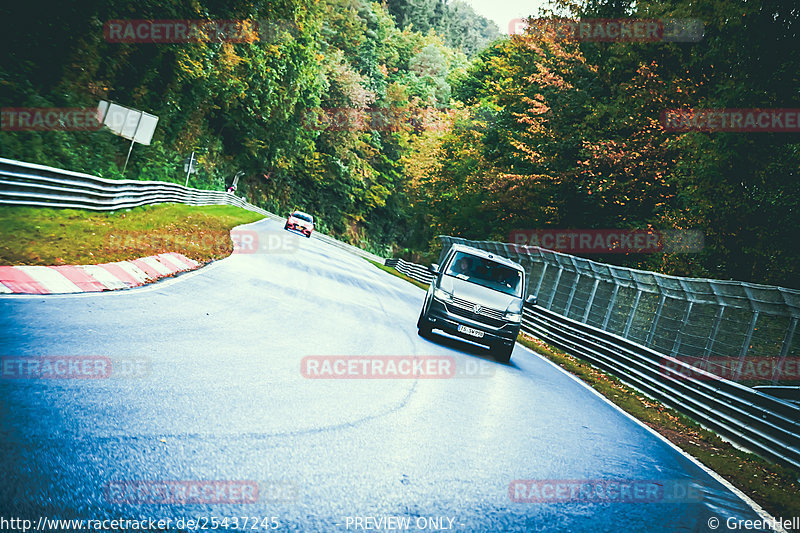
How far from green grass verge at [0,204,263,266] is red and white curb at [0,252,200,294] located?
343 millimetres

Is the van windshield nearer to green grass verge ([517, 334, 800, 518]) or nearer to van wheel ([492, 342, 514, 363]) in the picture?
van wheel ([492, 342, 514, 363])

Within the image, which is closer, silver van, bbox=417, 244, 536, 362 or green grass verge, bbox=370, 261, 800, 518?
green grass verge, bbox=370, 261, 800, 518

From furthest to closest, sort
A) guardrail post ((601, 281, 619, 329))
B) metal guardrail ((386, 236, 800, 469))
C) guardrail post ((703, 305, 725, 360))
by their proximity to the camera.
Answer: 1. guardrail post ((601, 281, 619, 329))
2. guardrail post ((703, 305, 725, 360))
3. metal guardrail ((386, 236, 800, 469))

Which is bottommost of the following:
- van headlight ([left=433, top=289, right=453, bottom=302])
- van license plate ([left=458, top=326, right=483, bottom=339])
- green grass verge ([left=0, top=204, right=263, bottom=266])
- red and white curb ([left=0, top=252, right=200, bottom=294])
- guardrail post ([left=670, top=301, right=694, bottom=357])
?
red and white curb ([left=0, top=252, right=200, bottom=294])

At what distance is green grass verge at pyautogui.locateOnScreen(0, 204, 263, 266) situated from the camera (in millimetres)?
9891

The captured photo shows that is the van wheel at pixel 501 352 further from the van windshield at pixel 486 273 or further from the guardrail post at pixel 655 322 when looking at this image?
the guardrail post at pixel 655 322

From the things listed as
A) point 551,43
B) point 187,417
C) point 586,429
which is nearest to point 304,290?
point 586,429

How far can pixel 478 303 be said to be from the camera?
11.8m

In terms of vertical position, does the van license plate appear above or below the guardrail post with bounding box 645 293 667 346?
below

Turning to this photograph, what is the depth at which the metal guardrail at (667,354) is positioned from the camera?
8742 millimetres

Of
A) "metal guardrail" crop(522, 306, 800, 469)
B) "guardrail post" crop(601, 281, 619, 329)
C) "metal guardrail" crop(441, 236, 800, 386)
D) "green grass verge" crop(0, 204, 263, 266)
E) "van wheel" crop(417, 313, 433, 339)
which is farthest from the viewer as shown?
"guardrail post" crop(601, 281, 619, 329)

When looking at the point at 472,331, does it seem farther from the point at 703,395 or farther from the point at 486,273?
the point at 703,395

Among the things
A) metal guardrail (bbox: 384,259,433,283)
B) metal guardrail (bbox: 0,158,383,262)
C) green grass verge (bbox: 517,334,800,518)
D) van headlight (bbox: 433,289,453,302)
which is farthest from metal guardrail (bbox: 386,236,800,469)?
metal guardrail (bbox: 384,259,433,283)

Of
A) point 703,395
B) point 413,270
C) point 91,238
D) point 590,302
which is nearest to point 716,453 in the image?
point 703,395
